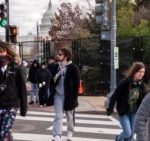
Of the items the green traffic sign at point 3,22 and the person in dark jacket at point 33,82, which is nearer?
the person in dark jacket at point 33,82

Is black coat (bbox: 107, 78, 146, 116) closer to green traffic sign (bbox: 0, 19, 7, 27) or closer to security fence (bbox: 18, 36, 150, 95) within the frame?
green traffic sign (bbox: 0, 19, 7, 27)

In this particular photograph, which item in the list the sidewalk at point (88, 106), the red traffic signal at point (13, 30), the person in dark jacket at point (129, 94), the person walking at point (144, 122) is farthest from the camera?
the red traffic signal at point (13, 30)

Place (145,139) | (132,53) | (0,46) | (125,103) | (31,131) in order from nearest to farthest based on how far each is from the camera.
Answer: (145,139)
(0,46)
(125,103)
(31,131)
(132,53)

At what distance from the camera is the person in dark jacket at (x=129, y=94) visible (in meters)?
7.75

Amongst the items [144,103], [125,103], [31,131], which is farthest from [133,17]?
[144,103]

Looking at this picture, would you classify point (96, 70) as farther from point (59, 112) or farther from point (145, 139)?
point (145, 139)

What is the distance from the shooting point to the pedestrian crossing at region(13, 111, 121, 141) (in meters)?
10.9

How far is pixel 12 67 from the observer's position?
7.15 metres

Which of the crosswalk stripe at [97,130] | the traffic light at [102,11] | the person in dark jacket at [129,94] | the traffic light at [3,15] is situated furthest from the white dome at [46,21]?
the person in dark jacket at [129,94]

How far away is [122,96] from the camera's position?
789cm

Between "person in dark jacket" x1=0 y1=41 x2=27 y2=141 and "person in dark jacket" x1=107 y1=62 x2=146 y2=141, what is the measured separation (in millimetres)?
1385

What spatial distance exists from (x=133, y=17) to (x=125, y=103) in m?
28.4

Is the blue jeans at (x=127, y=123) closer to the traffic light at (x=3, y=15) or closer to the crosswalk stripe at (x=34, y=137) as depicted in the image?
the crosswalk stripe at (x=34, y=137)

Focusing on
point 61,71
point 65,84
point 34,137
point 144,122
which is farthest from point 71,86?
point 144,122
